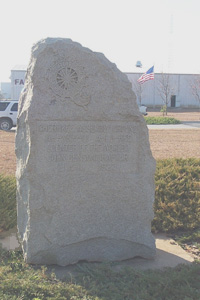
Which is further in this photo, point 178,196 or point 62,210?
point 178,196

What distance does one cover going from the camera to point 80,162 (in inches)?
161

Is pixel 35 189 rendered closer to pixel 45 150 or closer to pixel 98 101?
pixel 45 150

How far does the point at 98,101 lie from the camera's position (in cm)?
407

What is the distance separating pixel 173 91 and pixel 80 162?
43.6 metres

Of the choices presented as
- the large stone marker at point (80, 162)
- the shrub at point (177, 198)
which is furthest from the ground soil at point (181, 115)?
the large stone marker at point (80, 162)

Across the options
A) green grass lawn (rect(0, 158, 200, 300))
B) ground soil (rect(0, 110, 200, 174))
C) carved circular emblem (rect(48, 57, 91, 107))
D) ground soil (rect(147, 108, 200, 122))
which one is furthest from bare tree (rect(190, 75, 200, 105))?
carved circular emblem (rect(48, 57, 91, 107))

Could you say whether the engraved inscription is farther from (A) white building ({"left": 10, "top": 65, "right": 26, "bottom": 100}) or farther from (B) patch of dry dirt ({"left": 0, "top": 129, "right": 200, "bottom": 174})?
(A) white building ({"left": 10, "top": 65, "right": 26, "bottom": 100})

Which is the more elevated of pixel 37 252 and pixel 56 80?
pixel 56 80

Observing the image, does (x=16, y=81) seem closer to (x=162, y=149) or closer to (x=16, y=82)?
(x=16, y=82)

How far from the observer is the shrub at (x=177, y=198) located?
5440 mm

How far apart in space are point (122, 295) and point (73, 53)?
2.50 metres

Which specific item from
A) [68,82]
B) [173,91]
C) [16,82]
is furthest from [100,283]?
[173,91]

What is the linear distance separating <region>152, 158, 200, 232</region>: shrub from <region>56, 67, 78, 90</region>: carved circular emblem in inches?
99.8

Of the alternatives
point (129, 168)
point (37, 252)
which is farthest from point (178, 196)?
point (37, 252)
